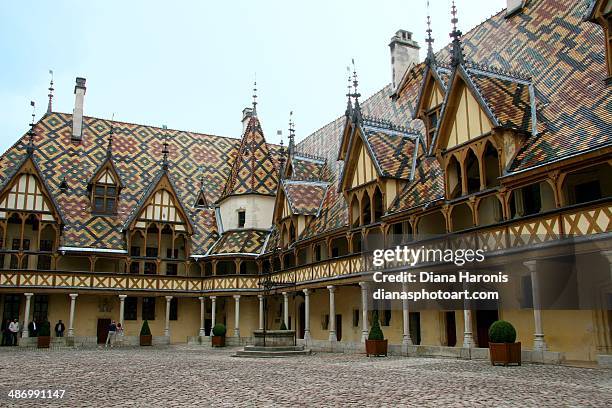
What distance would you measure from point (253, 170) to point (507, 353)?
2476cm

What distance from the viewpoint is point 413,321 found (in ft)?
79.0

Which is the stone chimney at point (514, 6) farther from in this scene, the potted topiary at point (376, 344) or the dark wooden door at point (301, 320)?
the dark wooden door at point (301, 320)

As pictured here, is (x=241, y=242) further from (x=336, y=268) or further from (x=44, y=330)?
(x=44, y=330)

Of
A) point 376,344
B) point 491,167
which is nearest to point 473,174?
point 491,167

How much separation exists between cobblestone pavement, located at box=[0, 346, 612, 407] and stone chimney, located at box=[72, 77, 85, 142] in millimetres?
23595

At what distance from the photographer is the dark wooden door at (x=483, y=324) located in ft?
65.8

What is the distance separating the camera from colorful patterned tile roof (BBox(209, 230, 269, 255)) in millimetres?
34438

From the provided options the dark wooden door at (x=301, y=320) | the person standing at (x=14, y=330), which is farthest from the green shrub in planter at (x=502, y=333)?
the person standing at (x=14, y=330)

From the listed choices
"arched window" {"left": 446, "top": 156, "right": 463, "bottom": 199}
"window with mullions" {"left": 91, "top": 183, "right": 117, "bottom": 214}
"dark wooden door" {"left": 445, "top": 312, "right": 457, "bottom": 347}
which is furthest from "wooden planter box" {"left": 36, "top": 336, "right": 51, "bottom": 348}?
"arched window" {"left": 446, "top": 156, "right": 463, "bottom": 199}

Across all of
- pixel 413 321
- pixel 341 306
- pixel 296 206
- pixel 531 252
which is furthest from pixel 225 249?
pixel 531 252

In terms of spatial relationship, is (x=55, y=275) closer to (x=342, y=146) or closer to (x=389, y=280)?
(x=342, y=146)

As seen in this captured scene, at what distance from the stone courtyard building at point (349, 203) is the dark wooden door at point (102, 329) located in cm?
30

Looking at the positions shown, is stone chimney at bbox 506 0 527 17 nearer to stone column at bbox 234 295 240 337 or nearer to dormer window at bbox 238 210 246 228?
dormer window at bbox 238 210 246 228

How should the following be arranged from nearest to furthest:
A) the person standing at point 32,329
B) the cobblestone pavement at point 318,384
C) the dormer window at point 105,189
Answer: the cobblestone pavement at point 318,384 < the person standing at point 32,329 < the dormer window at point 105,189
